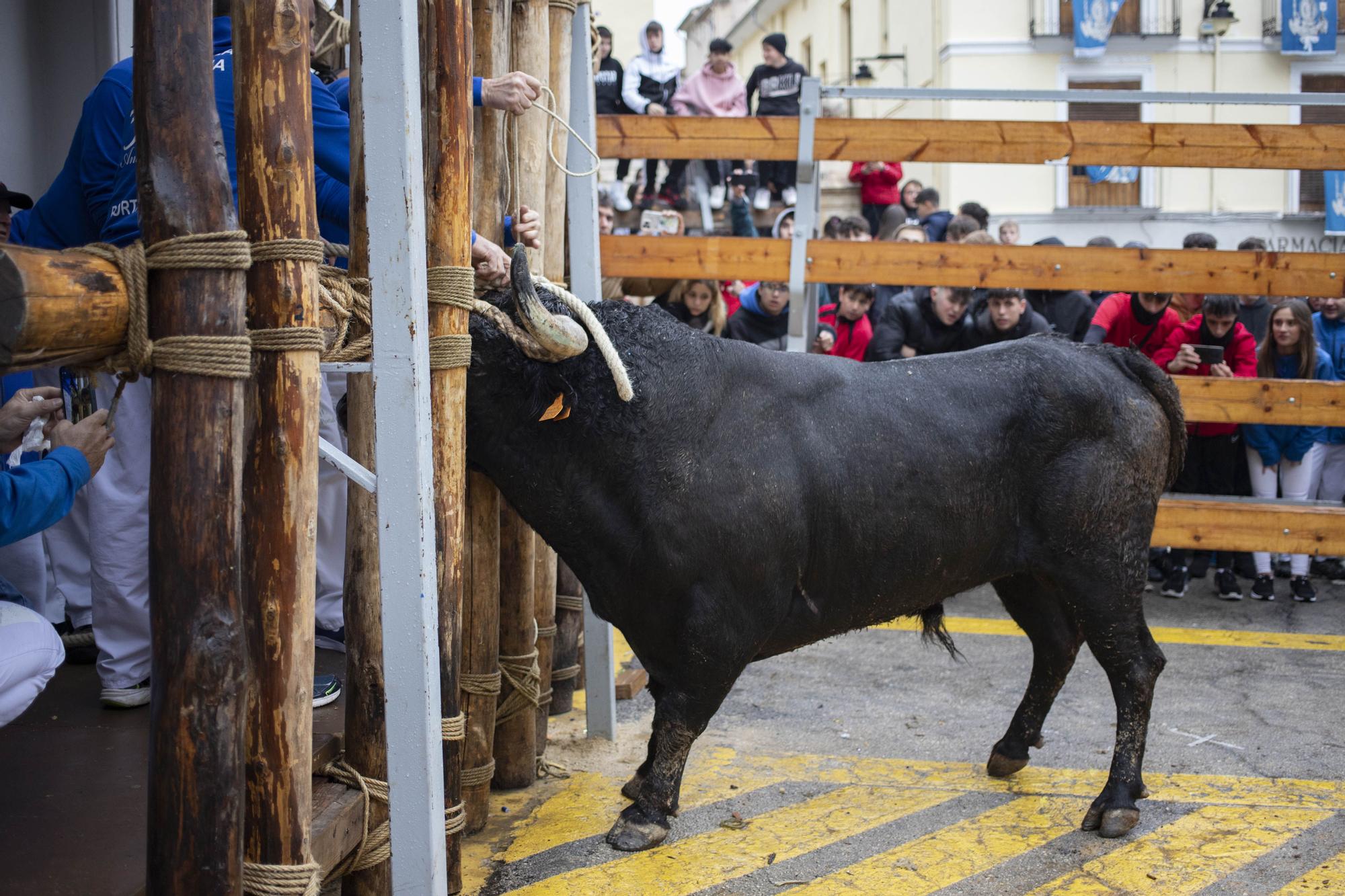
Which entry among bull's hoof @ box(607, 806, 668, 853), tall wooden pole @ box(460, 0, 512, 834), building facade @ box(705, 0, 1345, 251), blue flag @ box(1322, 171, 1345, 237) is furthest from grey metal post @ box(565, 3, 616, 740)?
blue flag @ box(1322, 171, 1345, 237)

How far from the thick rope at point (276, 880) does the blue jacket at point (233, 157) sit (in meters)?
1.79

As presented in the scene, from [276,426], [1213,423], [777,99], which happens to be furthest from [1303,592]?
[777,99]

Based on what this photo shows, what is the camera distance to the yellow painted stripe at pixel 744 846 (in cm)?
369

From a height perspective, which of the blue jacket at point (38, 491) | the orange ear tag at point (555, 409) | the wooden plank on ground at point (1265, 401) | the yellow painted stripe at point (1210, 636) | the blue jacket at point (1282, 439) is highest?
the orange ear tag at point (555, 409)

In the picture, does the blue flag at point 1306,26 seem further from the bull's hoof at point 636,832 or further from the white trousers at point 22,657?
the white trousers at point 22,657

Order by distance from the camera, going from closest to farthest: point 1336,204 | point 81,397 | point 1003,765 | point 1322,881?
point 81,397
point 1322,881
point 1003,765
point 1336,204

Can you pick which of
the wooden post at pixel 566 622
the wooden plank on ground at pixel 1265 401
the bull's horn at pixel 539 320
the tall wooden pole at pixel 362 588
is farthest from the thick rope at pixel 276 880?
the wooden plank on ground at pixel 1265 401

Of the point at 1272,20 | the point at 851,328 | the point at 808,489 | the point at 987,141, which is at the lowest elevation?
the point at 808,489

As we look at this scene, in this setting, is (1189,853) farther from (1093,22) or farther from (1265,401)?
(1093,22)

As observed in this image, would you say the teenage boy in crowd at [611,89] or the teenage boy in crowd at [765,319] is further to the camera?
the teenage boy in crowd at [611,89]

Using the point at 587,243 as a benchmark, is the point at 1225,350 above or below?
below

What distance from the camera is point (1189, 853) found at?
3947 mm

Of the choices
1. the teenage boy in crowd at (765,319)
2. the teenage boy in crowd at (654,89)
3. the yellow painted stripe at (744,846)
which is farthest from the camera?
the teenage boy in crowd at (654,89)

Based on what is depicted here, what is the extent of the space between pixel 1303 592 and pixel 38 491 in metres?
7.26
